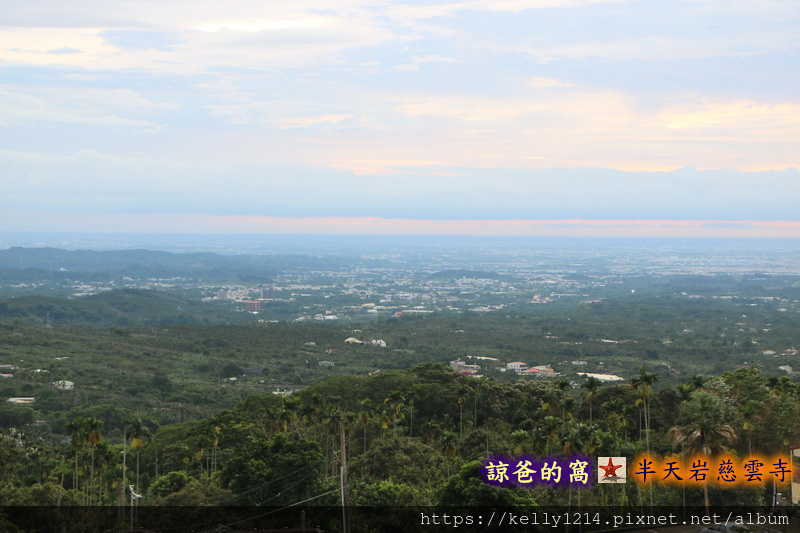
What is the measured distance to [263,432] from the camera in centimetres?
3831

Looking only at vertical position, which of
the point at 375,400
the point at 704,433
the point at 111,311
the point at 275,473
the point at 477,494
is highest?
A: the point at 704,433

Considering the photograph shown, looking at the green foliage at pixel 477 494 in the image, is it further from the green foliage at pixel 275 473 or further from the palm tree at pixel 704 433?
the green foliage at pixel 275 473

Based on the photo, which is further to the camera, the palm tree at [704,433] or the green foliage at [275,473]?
the green foliage at [275,473]

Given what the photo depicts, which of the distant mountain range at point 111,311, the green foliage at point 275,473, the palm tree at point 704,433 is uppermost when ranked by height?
the palm tree at point 704,433

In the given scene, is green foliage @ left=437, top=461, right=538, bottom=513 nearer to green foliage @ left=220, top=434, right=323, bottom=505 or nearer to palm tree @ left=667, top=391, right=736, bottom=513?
palm tree @ left=667, top=391, right=736, bottom=513

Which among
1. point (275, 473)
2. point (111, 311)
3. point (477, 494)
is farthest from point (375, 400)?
point (111, 311)

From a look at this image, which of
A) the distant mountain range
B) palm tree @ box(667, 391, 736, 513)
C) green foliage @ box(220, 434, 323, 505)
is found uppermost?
palm tree @ box(667, 391, 736, 513)

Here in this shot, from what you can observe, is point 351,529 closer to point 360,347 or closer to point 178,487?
point 178,487

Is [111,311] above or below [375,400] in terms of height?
below

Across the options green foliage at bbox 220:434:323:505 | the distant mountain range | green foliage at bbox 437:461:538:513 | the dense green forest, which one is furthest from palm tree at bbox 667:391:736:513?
the distant mountain range

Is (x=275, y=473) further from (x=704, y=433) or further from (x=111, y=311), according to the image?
(x=111, y=311)

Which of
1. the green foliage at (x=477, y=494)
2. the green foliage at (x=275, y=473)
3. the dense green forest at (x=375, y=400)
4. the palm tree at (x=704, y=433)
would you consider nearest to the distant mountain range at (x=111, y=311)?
the dense green forest at (x=375, y=400)

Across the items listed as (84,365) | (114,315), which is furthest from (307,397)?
(114,315)

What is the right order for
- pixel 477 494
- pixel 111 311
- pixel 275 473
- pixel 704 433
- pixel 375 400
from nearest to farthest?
pixel 704 433, pixel 477 494, pixel 275 473, pixel 375 400, pixel 111 311
